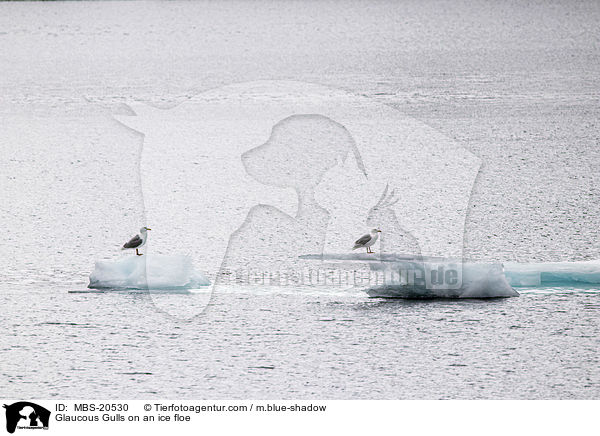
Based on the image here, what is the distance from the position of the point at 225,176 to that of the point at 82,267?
79.8 inches

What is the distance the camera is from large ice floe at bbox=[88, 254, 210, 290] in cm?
417

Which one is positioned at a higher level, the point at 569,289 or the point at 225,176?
the point at 225,176

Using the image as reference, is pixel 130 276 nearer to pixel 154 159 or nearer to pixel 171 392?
pixel 171 392

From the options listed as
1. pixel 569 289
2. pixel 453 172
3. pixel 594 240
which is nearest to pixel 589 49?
pixel 453 172

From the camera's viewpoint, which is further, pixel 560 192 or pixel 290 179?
pixel 290 179

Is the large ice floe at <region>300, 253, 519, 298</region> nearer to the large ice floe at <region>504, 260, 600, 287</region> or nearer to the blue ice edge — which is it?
the blue ice edge

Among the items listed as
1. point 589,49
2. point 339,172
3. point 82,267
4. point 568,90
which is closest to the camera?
point 82,267

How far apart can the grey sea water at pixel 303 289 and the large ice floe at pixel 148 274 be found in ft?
0.30

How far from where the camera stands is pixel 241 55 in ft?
39.5
